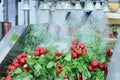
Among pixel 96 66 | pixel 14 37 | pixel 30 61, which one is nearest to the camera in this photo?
pixel 96 66

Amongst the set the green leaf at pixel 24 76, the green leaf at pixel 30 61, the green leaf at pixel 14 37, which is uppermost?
the green leaf at pixel 14 37

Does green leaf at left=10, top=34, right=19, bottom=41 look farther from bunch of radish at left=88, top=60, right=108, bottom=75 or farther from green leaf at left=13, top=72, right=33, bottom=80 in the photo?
bunch of radish at left=88, top=60, right=108, bottom=75

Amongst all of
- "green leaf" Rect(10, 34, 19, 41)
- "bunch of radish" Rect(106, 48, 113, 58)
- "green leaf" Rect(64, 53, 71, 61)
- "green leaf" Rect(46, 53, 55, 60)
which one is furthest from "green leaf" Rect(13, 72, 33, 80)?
"green leaf" Rect(10, 34, 19, 41)

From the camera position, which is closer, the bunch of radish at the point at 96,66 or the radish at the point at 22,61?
the bunch of radish at the point at 96,66

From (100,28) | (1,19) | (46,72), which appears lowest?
(1,19)

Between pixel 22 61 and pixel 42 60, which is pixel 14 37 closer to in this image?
pixel 22 61

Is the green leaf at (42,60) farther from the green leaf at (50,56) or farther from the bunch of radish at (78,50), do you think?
the bunch of radish at (78,50)

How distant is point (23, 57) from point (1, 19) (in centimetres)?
709

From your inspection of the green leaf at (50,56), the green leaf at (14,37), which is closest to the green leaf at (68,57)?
the green leaf at (50,56)

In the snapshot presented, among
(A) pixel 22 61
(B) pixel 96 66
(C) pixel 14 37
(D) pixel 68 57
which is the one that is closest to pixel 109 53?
(B) pixel 96 66

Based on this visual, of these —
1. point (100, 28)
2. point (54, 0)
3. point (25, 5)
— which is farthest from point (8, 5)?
point (100, 28)

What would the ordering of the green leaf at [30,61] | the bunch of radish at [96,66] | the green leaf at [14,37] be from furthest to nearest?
the green leaf at [14,37], the green leaf at [30,61], the bunch of radish at [96,66]

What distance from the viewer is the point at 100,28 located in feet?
11.8

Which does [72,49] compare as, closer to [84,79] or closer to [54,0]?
[84,79]
